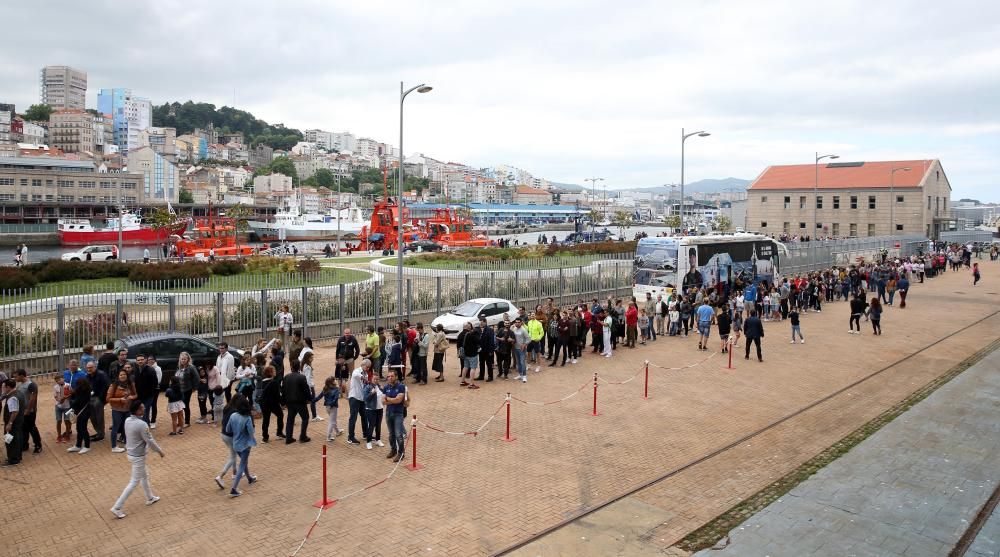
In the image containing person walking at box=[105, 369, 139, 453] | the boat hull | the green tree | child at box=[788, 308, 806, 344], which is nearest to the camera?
person walking at box=[105, 369, 139, 453]

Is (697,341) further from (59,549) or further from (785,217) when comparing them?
(785,217)

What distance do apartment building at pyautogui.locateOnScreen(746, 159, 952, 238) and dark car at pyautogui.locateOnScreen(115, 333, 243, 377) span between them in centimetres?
6542

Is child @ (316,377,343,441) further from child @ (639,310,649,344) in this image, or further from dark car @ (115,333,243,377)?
child @ (639,310,649,344)

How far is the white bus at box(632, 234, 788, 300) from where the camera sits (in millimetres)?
27719

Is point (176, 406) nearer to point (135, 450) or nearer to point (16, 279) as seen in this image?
point (135, 450)

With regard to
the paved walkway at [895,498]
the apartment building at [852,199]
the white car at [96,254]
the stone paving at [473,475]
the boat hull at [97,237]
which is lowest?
the paved walkway at [895,498]

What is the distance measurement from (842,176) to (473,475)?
79083 millimetres

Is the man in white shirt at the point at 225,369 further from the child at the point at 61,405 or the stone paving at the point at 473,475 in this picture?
the child at the point at 61,405

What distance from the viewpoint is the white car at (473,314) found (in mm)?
20312

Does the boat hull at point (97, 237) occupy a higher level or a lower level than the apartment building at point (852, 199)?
lower

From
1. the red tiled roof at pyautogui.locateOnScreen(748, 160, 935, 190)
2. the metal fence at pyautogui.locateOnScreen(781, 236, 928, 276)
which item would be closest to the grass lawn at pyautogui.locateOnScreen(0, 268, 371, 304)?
the metal fence at pyautogui.locateOnScreen(781, 236, 928, 276)

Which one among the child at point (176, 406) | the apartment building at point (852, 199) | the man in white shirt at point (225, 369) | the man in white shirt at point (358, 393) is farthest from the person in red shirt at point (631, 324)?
the apartment building at point (852, 199)

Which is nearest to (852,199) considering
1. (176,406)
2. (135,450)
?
(176,406)

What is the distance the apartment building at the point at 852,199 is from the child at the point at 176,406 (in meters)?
67.4
